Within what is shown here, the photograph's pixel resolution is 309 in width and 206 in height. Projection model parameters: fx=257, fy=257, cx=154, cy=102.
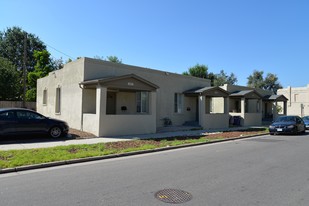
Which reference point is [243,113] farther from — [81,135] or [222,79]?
[222,79]

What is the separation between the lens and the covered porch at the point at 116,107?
14062 millimetres

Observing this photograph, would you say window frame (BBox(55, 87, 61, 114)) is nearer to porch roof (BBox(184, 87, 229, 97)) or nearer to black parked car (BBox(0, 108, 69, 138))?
black parked car (BBox(0, 108, 69, 138))

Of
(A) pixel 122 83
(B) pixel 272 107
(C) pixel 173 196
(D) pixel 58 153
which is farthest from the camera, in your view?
(B) pixel 272 107

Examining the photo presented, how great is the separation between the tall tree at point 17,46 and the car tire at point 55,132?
36.1 m

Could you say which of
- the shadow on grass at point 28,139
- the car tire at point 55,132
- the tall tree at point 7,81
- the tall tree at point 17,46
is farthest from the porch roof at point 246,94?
the tall tree at point 17,46

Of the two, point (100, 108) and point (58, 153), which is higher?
point (100, 108)

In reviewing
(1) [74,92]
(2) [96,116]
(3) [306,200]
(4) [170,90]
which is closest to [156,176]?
(3) [306,200]

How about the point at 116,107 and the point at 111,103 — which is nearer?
the point at 116,107

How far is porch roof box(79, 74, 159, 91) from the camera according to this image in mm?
14037

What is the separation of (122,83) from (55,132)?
14.7 ft

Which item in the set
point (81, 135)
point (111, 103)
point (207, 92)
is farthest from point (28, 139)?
point (207, 92)

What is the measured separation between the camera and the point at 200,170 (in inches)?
282

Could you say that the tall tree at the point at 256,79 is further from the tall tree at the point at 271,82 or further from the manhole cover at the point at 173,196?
the manhole cover at the point at 173,196

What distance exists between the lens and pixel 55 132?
42.6 ft
